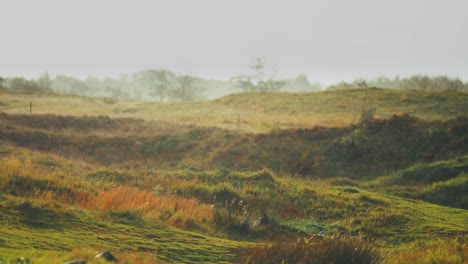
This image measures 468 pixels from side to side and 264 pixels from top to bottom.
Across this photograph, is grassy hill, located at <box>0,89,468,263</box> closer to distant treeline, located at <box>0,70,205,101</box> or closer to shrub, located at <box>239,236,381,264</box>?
shrub, located at <box>239,236,381,264</box>

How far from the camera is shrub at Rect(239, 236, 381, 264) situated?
720 cm

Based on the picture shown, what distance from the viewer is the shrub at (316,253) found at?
7199mm

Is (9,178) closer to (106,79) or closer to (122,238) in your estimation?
(122,238)

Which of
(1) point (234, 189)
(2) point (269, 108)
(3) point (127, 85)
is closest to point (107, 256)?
(1) point (234, 189)

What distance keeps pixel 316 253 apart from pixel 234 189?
996 cm

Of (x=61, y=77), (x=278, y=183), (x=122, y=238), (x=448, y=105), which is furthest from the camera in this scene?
(x=61, y=77)

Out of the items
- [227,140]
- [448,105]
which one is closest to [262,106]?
[448,105]

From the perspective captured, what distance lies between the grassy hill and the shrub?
1.3 inches

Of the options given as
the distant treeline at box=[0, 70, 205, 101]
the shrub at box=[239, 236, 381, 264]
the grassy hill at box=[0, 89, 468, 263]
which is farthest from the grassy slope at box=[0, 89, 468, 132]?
the distant treeline at box=[0, 70, 205, 101]

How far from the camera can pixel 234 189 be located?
1728 centimetres

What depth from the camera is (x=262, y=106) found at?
57.3 meters

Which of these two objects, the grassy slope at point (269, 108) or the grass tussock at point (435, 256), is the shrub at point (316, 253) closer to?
the grass tussock at point (435, 256)

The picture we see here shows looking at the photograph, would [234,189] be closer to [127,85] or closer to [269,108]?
[269,108]

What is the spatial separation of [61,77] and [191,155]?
144 m
